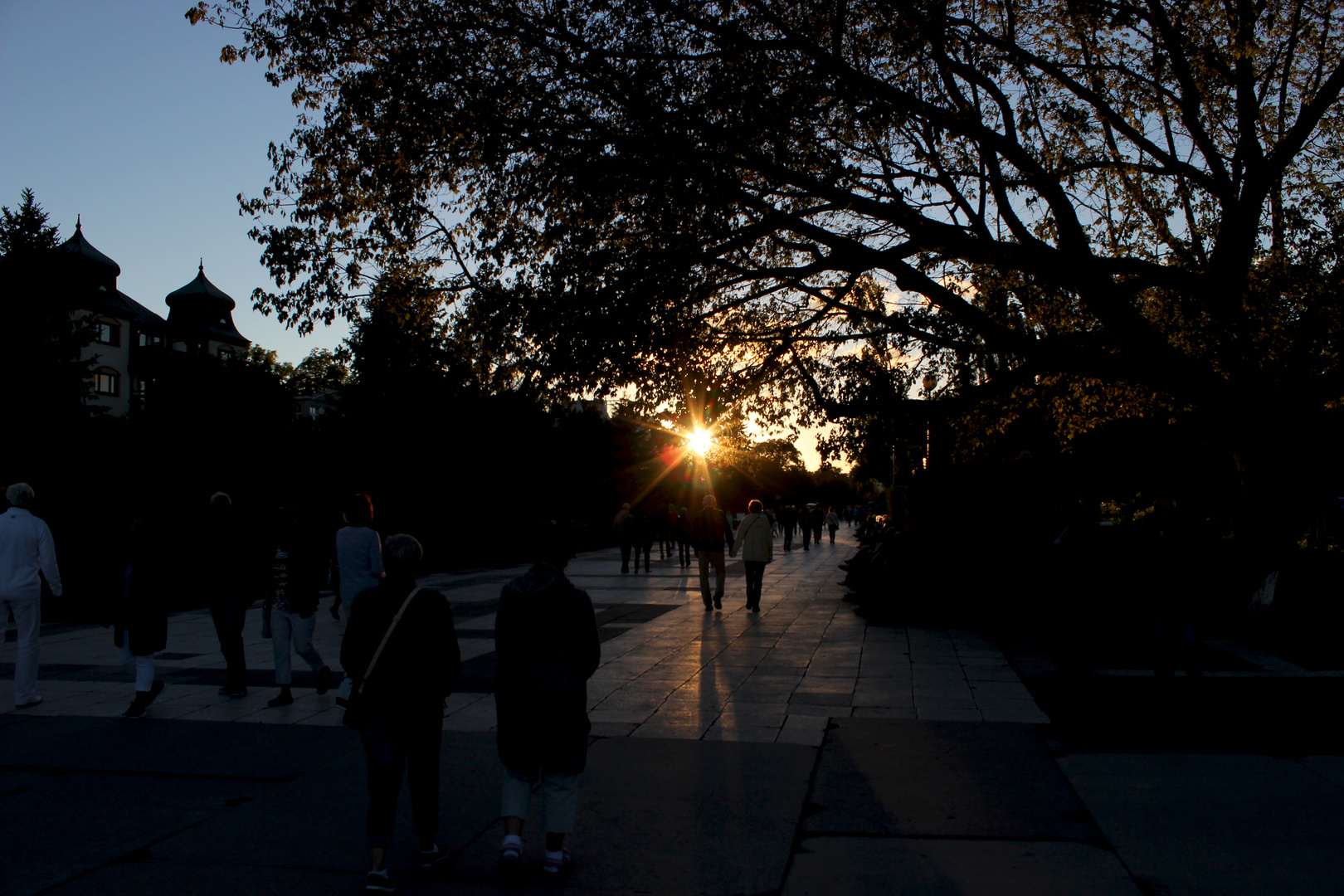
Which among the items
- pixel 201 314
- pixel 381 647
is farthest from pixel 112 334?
pixel 381 647

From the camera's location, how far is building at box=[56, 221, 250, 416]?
180ft

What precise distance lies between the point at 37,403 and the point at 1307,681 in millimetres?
32559

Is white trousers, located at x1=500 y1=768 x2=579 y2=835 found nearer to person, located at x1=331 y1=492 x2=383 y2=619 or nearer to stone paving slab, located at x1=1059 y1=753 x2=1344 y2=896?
stone paving slab, located at x1=1059 y1=753 x2=1344 y2=896

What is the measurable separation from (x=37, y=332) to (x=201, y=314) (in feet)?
142

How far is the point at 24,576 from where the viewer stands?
7.88m

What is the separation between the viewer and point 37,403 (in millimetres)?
29625

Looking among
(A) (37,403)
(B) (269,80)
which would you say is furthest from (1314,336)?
(A) (37,403)

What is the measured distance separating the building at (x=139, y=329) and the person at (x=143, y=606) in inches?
1423

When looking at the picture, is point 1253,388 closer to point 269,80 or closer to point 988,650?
point 988,650

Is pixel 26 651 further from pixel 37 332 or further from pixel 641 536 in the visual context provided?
pixel 37 332

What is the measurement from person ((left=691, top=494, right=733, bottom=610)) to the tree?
76.1 feet

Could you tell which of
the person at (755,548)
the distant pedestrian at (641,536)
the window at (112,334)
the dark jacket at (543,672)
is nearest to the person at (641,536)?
the distant pedestrian at (641,536)

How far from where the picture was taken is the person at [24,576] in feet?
25.7

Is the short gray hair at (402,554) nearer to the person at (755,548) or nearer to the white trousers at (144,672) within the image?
the white trousers at (144,672)
